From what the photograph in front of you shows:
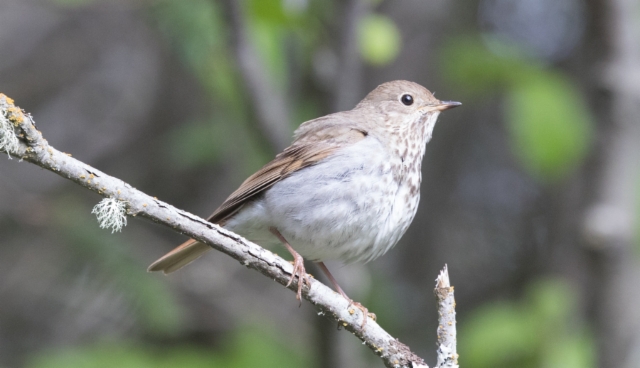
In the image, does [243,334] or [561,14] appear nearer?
[243,334]

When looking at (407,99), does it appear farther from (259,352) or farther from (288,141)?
(259,352)

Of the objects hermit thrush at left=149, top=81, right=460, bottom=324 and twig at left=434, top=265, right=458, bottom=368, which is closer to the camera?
twig at left=434, top=265, right=458, bottom=368

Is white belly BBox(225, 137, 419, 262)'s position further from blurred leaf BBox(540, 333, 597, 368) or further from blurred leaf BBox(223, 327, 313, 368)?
blurred leaf BBox(540, 333, 597, 368)

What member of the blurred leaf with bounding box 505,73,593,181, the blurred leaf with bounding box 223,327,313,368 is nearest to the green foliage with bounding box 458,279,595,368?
the blurred leaf with bounding box 505,73,593,181

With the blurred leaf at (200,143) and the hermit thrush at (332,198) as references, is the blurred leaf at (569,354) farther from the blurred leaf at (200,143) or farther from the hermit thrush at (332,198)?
the blurred leaf at (200,143)

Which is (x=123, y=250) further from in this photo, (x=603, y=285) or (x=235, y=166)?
(x=603, y=285)

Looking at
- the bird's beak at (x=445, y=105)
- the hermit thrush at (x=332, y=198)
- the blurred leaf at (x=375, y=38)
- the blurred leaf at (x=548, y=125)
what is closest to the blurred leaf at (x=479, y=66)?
the blurred leaf at (x=548, y=125)

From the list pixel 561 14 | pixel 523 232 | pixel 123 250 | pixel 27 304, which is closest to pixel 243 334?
pixel 123 250

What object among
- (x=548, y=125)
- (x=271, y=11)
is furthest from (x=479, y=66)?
(x=271, y=11)
